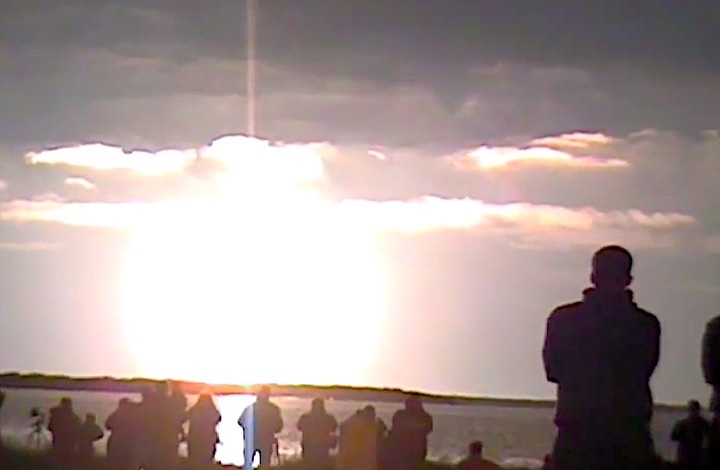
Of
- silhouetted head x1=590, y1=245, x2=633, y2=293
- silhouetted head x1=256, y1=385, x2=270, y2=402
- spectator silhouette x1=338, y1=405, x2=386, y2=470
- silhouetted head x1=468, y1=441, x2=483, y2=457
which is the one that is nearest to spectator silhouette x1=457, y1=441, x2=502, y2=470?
silhouetted head x1=468, y1=441, x2=483, y2=457

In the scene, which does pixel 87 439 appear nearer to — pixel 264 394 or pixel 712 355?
pixel 264 394

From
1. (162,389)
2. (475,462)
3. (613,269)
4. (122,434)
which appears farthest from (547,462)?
(122,434)

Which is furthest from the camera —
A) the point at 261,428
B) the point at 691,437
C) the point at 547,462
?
the point at 261,428

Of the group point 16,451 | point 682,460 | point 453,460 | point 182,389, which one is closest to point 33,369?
point 16,451

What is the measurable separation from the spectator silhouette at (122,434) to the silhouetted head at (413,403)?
1.13 m

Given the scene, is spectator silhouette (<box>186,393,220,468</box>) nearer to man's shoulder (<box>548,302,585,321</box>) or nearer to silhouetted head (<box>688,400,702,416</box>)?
silhouetted head (<box>688,400,702,416</box>)

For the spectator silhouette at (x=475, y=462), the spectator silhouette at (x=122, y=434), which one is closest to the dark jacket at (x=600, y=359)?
the spectator silhouette at (x=475, y=462)

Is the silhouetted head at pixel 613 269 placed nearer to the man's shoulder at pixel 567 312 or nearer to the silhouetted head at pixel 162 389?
the man's shoulder at pixel 567 312

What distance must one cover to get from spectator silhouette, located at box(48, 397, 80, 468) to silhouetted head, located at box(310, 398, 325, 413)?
42.4 inches

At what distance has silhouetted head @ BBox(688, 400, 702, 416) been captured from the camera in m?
4.34

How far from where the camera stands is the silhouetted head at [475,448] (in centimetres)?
536

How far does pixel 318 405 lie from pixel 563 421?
6.52ft

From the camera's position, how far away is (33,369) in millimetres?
6266

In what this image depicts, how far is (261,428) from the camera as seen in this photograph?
554 cm
